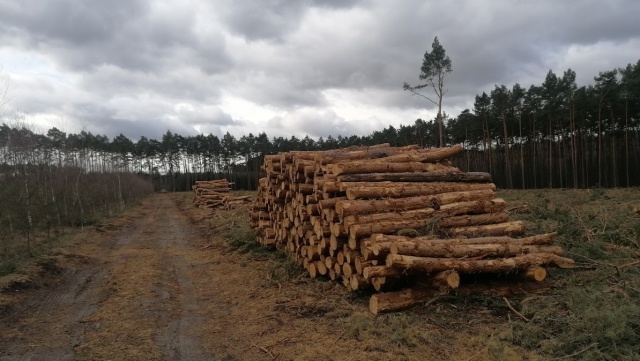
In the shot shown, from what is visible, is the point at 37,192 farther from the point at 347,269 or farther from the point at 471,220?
the point at 471,220

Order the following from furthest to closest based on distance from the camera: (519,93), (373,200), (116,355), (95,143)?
(95,143)
(519,93)
(373,200)
(116,355)

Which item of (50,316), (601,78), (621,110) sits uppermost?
(601,78)

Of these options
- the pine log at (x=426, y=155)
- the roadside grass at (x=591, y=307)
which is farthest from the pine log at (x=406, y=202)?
the roadside grass at (x=591, y=307)

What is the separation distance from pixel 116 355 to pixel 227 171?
84642 mm

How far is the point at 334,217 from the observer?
7.99 meters

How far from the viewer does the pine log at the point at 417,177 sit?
8469 mm

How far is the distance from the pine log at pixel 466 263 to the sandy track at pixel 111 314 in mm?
3012

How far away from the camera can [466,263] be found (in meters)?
6.49

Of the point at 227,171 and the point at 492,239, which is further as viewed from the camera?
the point at 227,171

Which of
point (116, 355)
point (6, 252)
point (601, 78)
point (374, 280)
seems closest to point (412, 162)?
point (374, 280)

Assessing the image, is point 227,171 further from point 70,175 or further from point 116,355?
point 116,355

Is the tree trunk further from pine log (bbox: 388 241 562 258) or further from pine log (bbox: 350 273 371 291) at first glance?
pine log (bbox: 388 241 562 258)

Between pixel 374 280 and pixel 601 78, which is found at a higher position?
pixel 601 78

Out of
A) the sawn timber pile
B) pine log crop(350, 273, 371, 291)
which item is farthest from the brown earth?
the sawn timber pile
